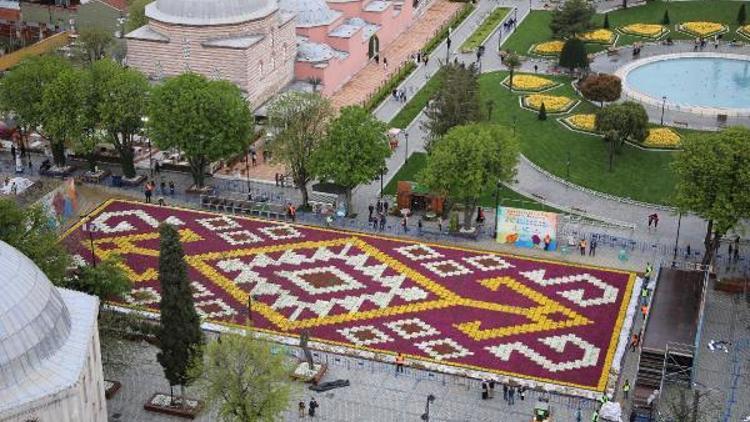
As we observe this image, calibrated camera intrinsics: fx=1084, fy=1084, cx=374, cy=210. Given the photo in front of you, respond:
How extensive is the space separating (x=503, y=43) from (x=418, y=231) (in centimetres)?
3810

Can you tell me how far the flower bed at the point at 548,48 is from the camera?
303ft

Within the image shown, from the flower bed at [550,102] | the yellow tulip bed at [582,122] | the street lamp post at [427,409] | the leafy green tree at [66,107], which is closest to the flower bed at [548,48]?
the flower bed at [550,102]

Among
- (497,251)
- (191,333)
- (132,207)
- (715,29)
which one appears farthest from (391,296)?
(715,29)

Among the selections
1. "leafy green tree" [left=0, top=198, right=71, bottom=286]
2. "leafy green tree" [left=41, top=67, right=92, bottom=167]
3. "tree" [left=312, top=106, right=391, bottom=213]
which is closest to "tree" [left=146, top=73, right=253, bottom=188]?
"leafy green tree" [left=41, top=67, right=92, bottom=167]

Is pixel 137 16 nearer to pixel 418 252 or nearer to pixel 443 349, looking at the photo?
pixel 418 252

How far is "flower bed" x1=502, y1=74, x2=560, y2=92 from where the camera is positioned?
8494cm

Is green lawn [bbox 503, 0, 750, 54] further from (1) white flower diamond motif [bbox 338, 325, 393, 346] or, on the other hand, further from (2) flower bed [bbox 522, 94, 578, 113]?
(1) white flower diamond motif [bbox 338, 325, 393, 346]

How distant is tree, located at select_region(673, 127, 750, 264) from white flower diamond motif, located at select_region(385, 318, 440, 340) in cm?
1486

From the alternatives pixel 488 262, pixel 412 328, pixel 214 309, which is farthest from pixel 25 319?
pixel 488 262

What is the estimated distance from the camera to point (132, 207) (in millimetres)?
66438

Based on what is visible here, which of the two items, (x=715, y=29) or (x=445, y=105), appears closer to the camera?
(x=445, y=105)

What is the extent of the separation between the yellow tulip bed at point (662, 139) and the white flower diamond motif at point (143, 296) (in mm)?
35050

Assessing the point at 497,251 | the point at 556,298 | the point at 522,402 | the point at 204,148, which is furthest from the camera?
the point at 204,148

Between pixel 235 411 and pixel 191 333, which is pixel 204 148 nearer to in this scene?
pixel 191 333
